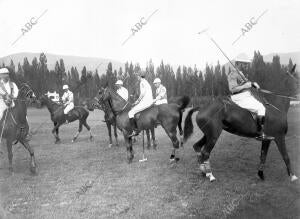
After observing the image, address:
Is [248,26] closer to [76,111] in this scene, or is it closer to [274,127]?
[274,127]

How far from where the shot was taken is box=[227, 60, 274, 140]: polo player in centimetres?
855

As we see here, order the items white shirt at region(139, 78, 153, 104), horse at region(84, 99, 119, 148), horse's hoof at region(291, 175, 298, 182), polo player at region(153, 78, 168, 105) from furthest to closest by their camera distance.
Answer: horse at region(84, 99, 119, 148) → polo player at region(153, 78, 168, 105) → white shirt at region(139, 78, 153, 104) → horse's hoof at region(291, 175, 298, 182)

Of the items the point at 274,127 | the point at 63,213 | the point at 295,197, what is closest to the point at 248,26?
the point at 274,127

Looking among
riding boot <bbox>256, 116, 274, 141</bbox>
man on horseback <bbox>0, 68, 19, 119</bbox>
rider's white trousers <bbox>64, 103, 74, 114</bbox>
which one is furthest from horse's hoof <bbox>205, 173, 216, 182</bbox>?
rider's white trousers <bbox>64, 103, 74, 114</bbox>

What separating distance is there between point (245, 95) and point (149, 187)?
3454mm

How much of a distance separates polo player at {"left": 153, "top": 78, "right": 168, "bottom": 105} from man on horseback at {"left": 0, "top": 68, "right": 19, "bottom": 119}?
4.69 metres

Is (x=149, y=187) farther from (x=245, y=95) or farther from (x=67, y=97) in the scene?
(x=67, y=97)

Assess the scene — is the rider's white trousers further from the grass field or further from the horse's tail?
the horse's tail

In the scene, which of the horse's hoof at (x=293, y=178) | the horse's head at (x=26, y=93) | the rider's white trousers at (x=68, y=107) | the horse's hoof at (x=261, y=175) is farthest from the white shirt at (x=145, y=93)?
the rider's white trousers at (x=68, y=107)

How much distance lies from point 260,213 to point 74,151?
9.01m

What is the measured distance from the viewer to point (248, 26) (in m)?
8.81

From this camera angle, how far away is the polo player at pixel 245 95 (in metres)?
8.55

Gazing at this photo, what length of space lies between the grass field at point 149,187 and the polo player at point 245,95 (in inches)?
58.7

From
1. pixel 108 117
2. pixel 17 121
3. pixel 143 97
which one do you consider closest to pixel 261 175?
pixel 143 97
